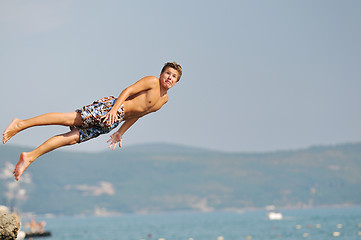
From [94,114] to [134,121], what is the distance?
4.18ft

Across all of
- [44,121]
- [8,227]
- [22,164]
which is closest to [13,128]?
[44,121]

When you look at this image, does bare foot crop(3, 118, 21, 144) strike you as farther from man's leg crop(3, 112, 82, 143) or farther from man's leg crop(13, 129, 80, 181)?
man's leg crop(13, 129, 80, 181)

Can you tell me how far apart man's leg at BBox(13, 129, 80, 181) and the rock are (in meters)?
2.68

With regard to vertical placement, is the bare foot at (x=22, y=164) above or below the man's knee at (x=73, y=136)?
below

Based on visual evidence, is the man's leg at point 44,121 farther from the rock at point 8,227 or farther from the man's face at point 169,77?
the rock at point 8,227

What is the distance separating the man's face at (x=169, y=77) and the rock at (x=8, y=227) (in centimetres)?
489

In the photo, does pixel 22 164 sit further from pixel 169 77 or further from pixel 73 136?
pixel 169 77

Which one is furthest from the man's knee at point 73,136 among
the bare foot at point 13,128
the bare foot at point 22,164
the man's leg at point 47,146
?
the bare foot at point 13,128

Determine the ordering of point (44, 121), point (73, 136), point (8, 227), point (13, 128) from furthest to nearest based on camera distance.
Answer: point (8, 227)
point (73, 136)
point (44, 121)
point (13, 128)

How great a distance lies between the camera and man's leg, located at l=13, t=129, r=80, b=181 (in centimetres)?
1279

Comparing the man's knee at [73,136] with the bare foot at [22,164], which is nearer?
the bare foot at [22,164]

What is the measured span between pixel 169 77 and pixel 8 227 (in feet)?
16.9

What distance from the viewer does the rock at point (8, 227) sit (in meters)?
15.1

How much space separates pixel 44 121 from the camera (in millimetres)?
12875
